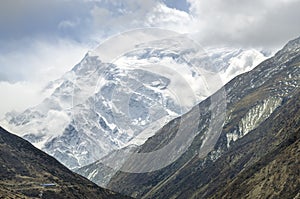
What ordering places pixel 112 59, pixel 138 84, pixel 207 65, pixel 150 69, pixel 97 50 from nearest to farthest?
pixel 97 50 → pixel 112 59 → pixel 207 65 → pixel 150 69 → pixel 138 84

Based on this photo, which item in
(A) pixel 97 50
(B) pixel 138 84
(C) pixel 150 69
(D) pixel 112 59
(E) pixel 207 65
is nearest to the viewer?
(A) pixel 97 50

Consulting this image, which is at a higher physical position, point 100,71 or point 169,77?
point 169,77

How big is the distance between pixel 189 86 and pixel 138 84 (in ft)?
117

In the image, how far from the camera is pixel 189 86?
10731 cm

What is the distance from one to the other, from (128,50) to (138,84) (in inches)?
1538

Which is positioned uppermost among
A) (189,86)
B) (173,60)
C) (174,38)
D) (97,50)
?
(173,60)

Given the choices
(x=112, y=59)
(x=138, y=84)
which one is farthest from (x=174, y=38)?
(x=138, y=84)

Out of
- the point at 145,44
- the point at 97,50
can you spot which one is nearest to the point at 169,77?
the point at 145,44

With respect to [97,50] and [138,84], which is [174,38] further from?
[138,84]

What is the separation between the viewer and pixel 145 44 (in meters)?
105

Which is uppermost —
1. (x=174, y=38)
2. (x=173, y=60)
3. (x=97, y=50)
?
(x=173, y=60)

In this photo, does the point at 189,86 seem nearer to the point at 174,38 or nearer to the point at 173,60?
the point at 174,38

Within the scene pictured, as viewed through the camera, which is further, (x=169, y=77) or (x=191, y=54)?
(x=169, y=77)

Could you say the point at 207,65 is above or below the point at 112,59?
above
